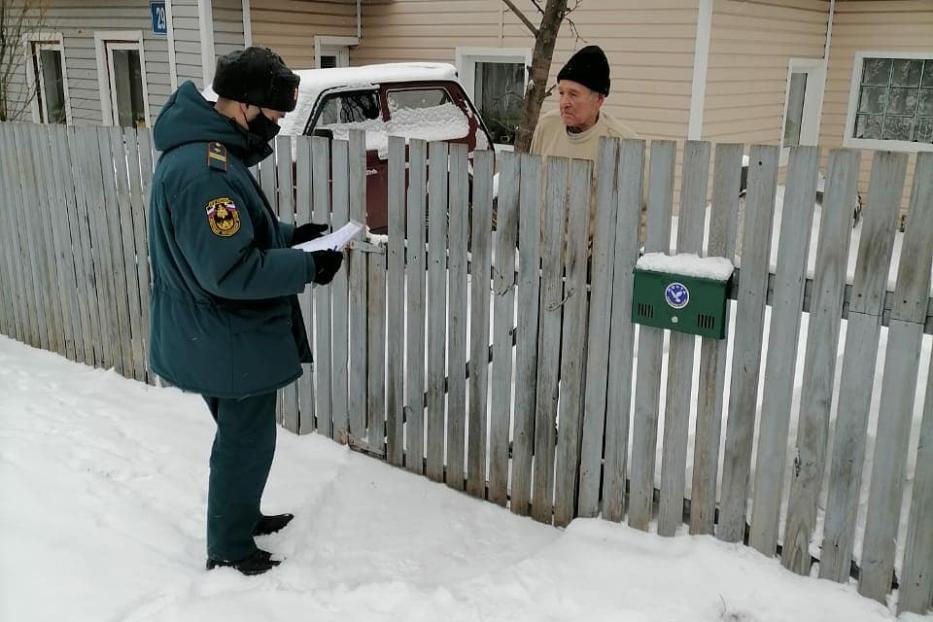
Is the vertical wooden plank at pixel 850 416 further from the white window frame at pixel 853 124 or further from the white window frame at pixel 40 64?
the white window frame at pixel 40 64

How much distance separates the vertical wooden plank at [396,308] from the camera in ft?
11.6

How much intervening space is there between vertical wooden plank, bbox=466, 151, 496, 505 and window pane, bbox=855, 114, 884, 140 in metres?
11.1

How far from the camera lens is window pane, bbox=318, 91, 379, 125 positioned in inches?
267

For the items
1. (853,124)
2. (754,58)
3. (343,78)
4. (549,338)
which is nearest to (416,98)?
(343,78)

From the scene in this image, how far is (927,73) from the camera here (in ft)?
38.7

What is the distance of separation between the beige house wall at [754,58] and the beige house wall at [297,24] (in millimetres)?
6008

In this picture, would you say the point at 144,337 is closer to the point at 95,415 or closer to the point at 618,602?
the point at 95,415

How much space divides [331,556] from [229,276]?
1.24 metres

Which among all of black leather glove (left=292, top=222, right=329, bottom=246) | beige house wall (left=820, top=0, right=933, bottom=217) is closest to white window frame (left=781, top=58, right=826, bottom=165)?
beige house wall (left=820, top=0, right=933, bottom=217)

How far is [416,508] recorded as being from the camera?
3.51m

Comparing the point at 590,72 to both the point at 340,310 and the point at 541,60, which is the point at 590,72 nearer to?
the point at 340,310

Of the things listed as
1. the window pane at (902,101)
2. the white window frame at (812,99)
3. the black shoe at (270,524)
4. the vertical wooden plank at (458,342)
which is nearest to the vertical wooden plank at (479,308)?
the vertical wooden plank at (458,342)

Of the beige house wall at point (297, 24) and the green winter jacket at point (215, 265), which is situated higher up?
the beige house wall at point (297, 24)

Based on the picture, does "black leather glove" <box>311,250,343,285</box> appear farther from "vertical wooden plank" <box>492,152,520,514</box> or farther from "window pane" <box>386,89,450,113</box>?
"window pane" <box>386,89,450,113</box>
